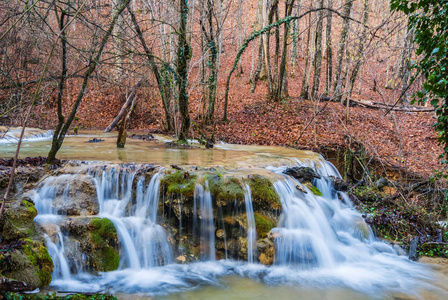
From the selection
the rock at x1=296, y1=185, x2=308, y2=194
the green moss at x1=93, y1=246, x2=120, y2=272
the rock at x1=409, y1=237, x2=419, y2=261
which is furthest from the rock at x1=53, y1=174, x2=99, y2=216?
the rock at x1=409, y1=237, x2=419, y2=261

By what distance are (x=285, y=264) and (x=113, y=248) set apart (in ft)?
10.5

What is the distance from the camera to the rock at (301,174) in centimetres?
808

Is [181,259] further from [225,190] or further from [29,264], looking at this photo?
[29,264]

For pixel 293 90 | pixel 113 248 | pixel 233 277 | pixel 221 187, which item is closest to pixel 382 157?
pixel 221 187

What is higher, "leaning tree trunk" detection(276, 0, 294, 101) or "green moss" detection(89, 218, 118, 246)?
"leaning tree trunk" detection(276, 0, 294, 101)

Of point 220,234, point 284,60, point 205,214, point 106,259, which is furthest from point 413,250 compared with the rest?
point 284,60

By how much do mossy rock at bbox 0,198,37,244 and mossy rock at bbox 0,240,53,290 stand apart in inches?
13.0

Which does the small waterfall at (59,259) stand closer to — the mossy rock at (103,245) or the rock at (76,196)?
the mossy rock at (103,245)

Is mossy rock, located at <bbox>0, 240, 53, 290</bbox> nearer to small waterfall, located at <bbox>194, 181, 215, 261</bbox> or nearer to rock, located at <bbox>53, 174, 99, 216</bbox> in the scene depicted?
rock, located at <bbox>53, 174, 99, 216</bbox>

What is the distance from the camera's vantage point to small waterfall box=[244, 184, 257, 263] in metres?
6.10

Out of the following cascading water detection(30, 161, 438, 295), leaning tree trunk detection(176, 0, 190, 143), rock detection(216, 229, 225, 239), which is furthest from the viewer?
leaning tree trunk detection(176, 0, 190, 143)

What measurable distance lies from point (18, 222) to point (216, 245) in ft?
11.4

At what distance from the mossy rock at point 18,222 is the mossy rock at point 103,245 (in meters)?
0.93

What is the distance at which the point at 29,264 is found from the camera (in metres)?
4.48
